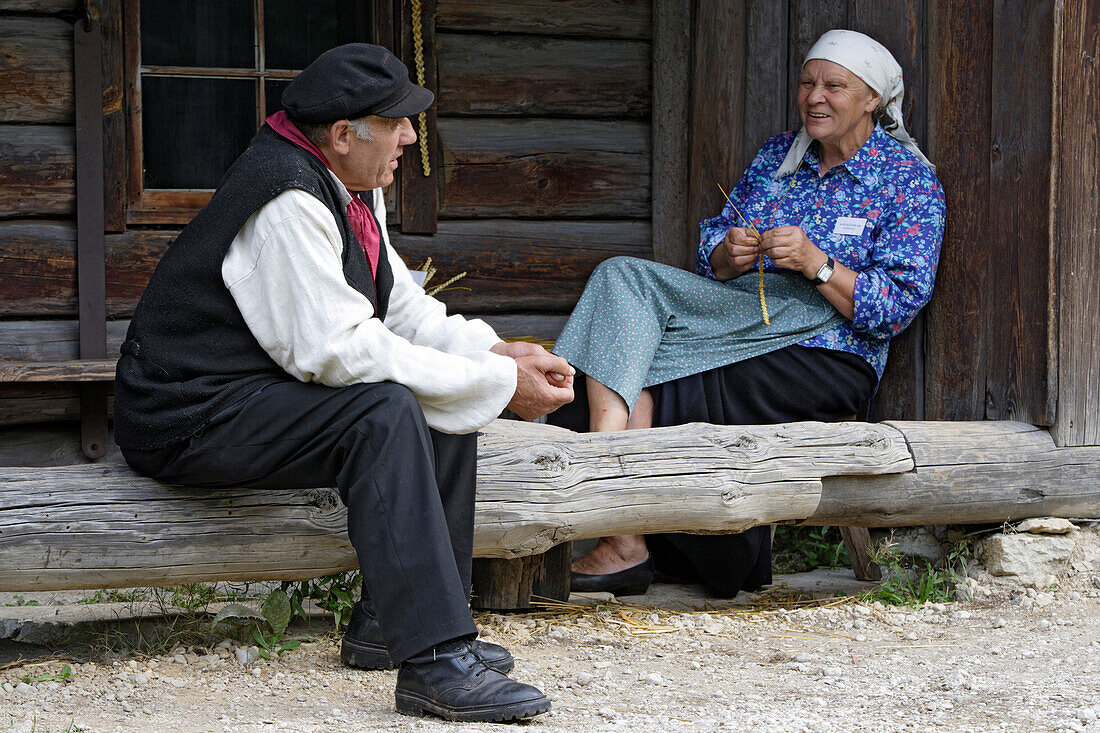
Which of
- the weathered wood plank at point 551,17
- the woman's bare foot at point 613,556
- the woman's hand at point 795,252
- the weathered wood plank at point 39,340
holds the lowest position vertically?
the woman's bare foot at point 613,556

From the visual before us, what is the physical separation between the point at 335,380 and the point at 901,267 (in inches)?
84.8

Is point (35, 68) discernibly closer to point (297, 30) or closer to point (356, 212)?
point (297, 30)

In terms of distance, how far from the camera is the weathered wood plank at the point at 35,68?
4.25 meters

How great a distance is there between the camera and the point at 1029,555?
364 centimetres

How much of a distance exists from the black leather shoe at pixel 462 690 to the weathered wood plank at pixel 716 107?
113 inches

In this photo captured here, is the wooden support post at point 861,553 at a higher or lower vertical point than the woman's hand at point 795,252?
lower

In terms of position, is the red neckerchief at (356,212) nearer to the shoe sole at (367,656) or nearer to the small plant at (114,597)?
the shoe sole at (367,656)

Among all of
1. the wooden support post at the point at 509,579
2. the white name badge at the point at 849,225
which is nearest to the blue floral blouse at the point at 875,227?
the white name badge at the point at 849,225

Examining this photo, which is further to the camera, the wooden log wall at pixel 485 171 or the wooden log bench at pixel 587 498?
the wooden log wall at pixel 485 171

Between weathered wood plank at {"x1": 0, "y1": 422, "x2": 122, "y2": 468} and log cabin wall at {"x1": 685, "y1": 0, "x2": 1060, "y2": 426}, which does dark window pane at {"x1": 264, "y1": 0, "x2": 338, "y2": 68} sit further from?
log cabin wall at {"x1": 685, "y1": 0, "x2": 1060, "y2": 426}

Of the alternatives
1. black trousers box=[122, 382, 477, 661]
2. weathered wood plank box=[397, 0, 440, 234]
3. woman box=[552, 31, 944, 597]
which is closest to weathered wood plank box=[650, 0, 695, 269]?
weathered wood plank box=[397, 0, 440, 234]

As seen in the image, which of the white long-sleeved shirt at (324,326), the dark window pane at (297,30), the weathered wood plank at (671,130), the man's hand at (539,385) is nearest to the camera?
the white long-sleeved shirt at (324,326)

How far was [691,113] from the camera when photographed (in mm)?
5031

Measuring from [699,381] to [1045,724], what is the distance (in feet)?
5.63
